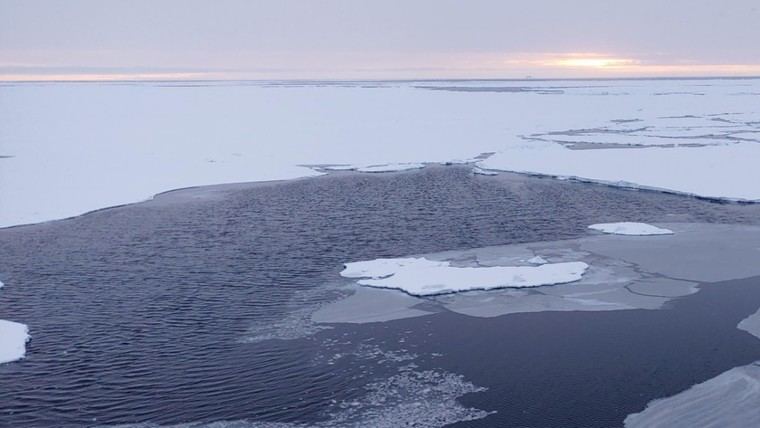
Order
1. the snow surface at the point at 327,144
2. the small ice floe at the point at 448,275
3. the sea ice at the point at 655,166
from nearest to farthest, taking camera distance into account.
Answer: the small ice floe at the point at 448,275 < the sea ice at the point at 655,166 < the snow surface at the point at 327,144

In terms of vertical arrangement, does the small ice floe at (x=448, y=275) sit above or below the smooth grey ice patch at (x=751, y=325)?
above

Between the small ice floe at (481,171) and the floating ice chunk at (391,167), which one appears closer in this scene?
the small ice floe at (481,171)

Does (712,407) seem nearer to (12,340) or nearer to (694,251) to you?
(694,251)

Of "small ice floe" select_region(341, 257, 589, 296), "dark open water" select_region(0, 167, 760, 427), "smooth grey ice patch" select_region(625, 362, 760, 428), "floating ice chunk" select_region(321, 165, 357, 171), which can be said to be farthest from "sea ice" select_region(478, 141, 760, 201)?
"smooth grey ice patch" select_region(625, 362, 760, 428)

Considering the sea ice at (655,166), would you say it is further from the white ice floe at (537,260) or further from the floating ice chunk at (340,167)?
the white ice floe at (537,260)

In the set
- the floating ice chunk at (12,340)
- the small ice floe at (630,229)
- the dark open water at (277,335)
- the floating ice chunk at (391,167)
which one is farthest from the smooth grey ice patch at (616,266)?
the floating ice chunk at (391,167)

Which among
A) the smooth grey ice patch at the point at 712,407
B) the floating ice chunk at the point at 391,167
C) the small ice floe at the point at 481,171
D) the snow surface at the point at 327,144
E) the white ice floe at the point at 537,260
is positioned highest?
the snow surface at the point at 327,144

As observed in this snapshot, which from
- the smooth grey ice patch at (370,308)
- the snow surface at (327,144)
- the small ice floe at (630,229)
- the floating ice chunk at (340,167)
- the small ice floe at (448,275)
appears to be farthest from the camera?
the floating ice chunk at (340,167)

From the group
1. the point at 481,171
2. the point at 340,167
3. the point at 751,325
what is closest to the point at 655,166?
the point at 481,171
